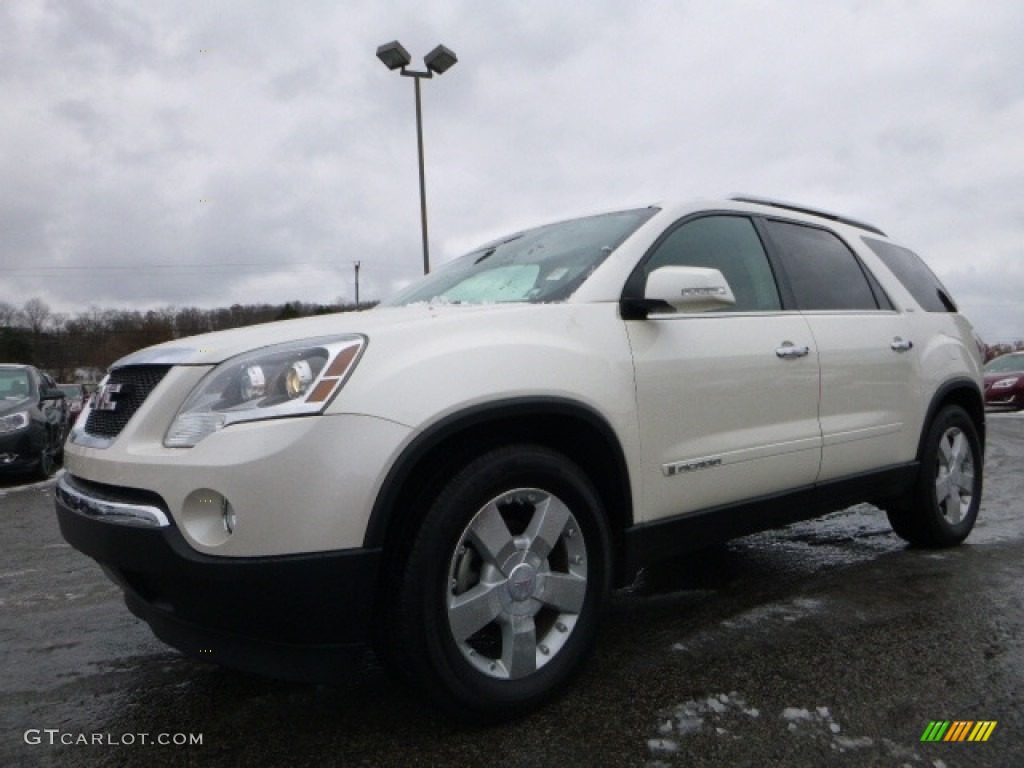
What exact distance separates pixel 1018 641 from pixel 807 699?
99 cm

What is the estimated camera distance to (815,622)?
2.89 metres

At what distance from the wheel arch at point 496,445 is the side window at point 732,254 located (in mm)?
804

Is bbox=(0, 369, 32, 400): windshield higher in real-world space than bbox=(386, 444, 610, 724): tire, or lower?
higher

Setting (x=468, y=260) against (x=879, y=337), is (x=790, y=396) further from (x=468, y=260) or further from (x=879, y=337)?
(x=468, y=260)

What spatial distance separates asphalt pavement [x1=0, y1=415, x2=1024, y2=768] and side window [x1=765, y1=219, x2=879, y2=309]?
50.5 inches

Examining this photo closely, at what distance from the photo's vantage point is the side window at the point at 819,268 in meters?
3.33

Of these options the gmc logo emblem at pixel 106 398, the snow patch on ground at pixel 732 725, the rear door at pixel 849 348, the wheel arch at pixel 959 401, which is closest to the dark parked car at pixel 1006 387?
the wheel arch at pixel 959 401

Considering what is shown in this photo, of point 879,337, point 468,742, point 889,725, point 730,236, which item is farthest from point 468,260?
point 889,725

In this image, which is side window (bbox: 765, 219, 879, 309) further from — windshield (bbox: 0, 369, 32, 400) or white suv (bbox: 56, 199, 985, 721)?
windshield (bbox: 0, 369, 32, 400)

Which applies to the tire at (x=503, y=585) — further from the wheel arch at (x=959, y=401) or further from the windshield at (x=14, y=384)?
the windshield at (x=14, y=384)

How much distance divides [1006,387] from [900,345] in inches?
577

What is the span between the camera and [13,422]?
26.2 feet

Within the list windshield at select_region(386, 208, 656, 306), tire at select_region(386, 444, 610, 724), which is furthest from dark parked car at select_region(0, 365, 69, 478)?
tire at select_region(386, 444, 610, 724)

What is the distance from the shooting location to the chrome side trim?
1906mm
